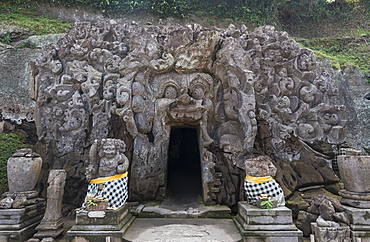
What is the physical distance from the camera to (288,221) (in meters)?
4.73

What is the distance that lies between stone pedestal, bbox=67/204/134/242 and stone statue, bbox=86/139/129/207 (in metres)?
0.30

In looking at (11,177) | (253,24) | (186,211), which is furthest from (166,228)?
(253,24)

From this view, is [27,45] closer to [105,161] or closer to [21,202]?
[21,202]

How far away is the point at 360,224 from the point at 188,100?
488cm

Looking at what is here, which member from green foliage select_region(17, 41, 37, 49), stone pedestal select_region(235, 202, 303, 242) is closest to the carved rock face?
stone pedestal select_region(235, 202, 303, 242)

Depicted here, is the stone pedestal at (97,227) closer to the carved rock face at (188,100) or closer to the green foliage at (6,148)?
the carved rock face at (188,100)

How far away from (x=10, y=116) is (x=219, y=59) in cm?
980

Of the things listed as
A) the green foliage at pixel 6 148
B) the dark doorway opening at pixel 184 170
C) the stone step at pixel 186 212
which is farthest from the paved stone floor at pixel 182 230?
the green foliage at pixel 6 148

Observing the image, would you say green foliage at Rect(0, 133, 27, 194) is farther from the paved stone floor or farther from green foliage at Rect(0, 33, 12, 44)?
green foliage at Rect(0, 33, 12, 44)

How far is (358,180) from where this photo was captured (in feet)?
17.0

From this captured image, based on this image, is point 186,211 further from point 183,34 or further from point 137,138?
point 183,34

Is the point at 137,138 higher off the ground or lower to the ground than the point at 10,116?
lower

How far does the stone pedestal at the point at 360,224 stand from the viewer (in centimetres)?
480

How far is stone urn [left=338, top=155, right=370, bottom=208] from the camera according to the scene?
5090 mm
